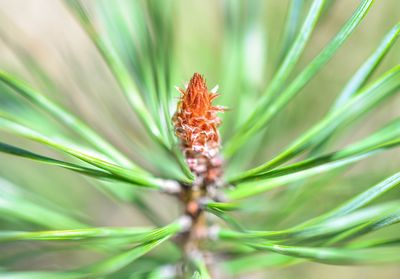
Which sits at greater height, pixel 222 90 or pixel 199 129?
pixel 222 90

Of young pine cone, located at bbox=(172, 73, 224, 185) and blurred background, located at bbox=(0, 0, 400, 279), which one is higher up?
blurred background, located at bbox=(0, 0, 400, 279)

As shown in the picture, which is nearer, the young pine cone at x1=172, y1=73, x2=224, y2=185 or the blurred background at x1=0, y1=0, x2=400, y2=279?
the young pine cone at x1=172, y1=73, x2=224, y2=185

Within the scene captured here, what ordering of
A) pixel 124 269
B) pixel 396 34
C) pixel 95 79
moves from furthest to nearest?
pixel 95 79 < pixel 124 269 < pixel 396 34

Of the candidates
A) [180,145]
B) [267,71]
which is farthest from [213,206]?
[267,71]

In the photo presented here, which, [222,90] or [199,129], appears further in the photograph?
[222,90]

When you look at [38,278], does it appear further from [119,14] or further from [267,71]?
[267,71]
